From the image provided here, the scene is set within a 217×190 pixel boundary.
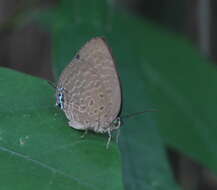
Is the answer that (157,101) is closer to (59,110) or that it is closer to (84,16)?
(84,16)

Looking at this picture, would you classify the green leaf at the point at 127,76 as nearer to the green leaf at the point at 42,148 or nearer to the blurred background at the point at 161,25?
the green leaf at the point at 42,148

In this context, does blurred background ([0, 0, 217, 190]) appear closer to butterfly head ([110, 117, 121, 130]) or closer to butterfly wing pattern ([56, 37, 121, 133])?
butterfly head ([110, 117, 121, 130])

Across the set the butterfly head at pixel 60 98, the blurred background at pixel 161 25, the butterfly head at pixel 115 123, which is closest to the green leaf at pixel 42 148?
the butterfly head at pixel 60 98

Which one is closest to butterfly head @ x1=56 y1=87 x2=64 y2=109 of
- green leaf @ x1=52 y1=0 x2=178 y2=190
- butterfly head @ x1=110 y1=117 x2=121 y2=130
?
butterfly head @ x1=110 y1=117 x2=121 y2=130

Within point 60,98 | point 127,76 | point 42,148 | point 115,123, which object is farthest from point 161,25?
point 42,148

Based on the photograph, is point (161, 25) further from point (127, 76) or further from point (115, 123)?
point (115, 123)

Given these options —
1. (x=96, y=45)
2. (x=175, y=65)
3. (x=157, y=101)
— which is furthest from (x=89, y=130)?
(x=175, y=65)
